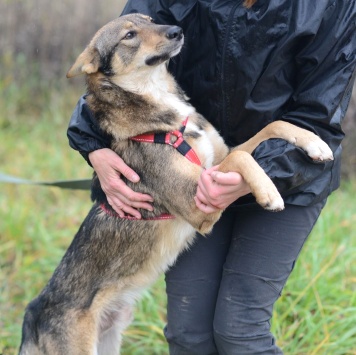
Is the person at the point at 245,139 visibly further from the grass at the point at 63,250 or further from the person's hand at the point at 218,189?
the grass at the point at 63,250

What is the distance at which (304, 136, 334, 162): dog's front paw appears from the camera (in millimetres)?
2758

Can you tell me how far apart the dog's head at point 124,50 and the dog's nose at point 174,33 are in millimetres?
114

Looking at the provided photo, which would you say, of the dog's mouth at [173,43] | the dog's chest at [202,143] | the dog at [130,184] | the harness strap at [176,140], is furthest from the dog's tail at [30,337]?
the dog's mouth at [173,43]

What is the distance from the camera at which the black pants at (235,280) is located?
2881 mm

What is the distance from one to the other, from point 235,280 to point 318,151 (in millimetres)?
694

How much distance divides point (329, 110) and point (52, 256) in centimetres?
271

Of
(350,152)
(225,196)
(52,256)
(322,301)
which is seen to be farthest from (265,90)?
(350,152)

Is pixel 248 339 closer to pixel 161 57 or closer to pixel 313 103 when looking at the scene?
pixel 313 103

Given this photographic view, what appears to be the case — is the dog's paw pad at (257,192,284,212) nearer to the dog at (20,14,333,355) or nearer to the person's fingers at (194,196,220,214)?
the person's fingers at (194,196,220,214)

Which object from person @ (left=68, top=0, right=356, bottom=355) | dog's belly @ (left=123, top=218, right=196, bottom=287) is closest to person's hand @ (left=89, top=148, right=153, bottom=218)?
person @ (left=68, top=0, right=356, bottom=355)

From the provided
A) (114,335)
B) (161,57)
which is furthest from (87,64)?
(114,335)

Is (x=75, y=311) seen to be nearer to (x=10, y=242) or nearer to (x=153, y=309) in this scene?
(x=153, y=309)

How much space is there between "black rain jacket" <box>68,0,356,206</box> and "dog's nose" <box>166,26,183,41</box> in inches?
3.8

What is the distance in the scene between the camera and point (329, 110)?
8.96 feet
